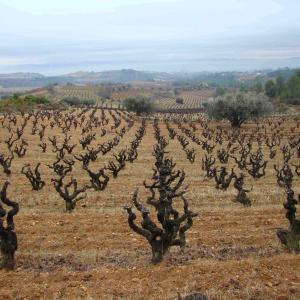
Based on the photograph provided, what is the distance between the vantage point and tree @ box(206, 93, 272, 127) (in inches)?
2876

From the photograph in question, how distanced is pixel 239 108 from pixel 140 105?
26294mm

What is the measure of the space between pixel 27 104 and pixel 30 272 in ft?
308

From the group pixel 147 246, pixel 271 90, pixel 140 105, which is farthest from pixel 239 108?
pixel 271 90

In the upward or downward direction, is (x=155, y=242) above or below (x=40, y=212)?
above

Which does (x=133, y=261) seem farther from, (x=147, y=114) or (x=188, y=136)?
(x=147, y=114)

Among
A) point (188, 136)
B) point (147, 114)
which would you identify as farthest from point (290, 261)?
point (147, 114)

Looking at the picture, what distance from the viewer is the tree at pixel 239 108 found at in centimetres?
7306

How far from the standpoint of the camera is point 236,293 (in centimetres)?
996

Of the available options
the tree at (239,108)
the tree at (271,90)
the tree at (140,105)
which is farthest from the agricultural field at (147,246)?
the tree at (271,90)

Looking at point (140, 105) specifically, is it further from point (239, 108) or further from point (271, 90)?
point (271, 90)

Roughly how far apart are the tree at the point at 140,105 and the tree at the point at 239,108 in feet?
68.7

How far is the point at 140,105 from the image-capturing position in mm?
94938

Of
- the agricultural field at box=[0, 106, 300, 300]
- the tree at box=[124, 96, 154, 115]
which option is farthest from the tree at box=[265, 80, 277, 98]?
the agricultural field at box=[0, 106, 300, 300]

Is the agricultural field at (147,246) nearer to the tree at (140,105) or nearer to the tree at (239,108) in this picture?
the tree at (239,108)
